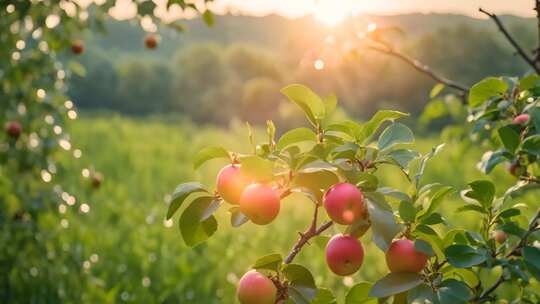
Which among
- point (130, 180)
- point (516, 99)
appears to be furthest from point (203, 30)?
point (516, 99)

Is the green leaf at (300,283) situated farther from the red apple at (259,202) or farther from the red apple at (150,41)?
the red apple at (150,41)

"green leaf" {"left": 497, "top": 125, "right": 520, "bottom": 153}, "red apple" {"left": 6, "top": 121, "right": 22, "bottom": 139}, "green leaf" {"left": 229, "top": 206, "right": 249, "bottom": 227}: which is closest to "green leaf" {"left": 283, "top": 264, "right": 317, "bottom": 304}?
"green leaf" {"left": 229, "top": 206, "right": 249, "bottom": 227}

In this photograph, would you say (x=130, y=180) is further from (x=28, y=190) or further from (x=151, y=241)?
(x=28, y=190)

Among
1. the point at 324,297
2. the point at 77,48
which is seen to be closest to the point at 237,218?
the point at 324,297

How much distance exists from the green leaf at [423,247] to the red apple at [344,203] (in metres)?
0.13

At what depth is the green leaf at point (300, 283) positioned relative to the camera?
4.32 feet

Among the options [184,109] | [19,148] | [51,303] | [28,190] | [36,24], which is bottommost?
[51,303]

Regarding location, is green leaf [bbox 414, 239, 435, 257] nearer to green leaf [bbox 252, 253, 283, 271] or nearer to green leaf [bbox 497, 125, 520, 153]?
green leaf [bbox 252, 253, 283, 271]

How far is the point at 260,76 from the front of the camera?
30.6 metres

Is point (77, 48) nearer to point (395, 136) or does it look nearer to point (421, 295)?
point (395, 136)

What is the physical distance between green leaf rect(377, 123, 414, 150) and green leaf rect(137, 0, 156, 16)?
1.45m

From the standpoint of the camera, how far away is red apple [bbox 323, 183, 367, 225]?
1.20 m

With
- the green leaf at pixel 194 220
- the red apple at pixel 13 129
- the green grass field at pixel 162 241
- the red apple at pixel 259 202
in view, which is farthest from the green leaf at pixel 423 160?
the red apple at pixel 13 129

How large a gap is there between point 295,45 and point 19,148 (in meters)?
25.7
